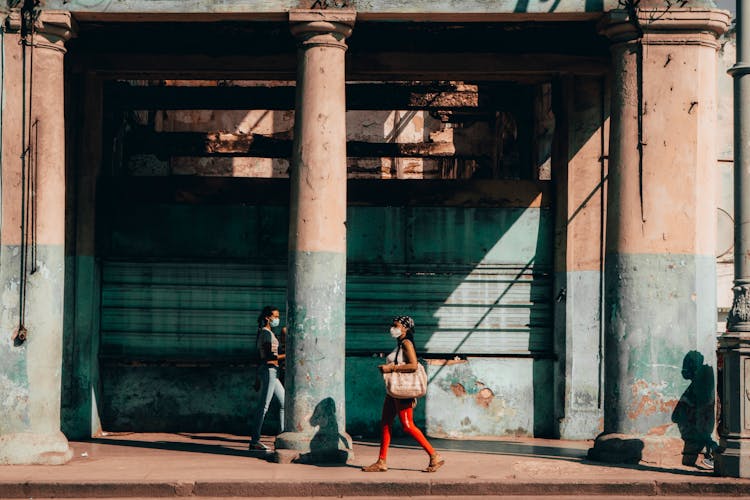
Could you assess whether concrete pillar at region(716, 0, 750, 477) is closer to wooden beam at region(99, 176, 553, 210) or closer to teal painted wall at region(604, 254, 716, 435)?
teal painted wall at region(604, 254, 716, 435)

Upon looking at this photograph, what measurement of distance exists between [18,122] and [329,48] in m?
3.39

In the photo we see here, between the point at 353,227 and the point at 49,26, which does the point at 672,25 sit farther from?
the point at 49,26

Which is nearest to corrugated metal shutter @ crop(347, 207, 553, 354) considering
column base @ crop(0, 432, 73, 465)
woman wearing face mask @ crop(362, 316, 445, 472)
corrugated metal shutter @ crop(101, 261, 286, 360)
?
corrugated metal shutter @ crop(101, 261, 286, 360)

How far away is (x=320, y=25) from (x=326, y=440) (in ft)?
14.2

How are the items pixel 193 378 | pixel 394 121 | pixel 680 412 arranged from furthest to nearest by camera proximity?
pixel 394 121, pixel 193 378, pixel 680 412

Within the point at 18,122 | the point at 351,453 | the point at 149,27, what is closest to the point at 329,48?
the point at 149,27

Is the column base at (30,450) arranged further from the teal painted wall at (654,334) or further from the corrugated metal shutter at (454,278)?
the teal painted wall at (654,334)

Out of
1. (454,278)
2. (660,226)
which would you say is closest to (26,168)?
(454,278)

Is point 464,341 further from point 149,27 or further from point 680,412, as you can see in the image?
point 149,27

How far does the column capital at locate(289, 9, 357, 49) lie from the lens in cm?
1311

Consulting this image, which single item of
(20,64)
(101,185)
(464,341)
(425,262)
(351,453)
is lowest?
(351,453)

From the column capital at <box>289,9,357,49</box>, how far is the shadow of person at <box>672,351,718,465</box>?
496 centimetres

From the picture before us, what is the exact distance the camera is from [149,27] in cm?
1444

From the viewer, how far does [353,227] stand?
1614 centimetres
